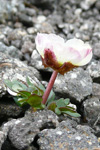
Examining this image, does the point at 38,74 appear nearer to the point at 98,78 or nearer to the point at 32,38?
the point at 98,78

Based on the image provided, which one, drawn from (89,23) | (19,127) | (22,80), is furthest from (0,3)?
(19,127)

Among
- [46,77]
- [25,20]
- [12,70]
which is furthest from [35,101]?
[25,20]

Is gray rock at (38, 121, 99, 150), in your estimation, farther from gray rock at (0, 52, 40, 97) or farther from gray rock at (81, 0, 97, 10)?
gray rock at (81, 0, 97, 10)

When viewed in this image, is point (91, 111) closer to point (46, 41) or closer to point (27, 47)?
point (46, 41)

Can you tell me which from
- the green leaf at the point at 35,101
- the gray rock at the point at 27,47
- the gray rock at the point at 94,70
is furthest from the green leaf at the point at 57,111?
the gray rock at the point at 27,47

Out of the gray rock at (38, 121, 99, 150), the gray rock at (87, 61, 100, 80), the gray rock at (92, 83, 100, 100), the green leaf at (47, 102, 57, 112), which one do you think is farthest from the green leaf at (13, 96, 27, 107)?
the gray rock at (87, 61, 100, 80)

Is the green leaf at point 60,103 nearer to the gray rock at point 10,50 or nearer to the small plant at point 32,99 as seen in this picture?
the small plant at point 32,99

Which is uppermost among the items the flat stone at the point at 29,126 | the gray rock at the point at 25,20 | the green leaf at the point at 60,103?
the green leaf at the point at 60,103
